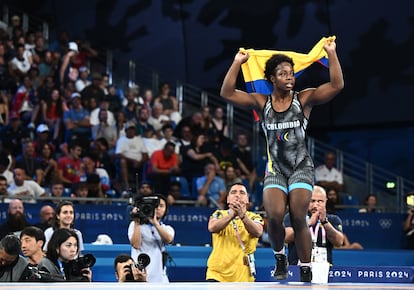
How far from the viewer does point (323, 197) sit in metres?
8.82

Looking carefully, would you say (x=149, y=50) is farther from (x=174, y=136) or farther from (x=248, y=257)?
(x=248, y=257)

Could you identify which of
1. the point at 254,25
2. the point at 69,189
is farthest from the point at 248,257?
the point at 254,25

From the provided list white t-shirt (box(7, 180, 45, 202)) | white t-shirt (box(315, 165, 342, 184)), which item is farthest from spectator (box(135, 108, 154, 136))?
white t-shirt (box(7, 180, 45, 202))

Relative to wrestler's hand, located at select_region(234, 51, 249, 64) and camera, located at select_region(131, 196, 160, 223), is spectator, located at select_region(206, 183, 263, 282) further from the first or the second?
wrestler's hand, located at select_region(234, 51, 249, 64)

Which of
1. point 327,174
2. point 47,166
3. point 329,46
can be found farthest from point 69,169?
point 329,46

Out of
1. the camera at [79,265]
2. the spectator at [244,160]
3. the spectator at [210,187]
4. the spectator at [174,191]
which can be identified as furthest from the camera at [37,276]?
the spectator at [244,160]

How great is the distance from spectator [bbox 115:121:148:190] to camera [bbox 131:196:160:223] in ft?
18.8

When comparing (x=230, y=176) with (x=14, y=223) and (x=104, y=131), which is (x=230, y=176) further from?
(x=14, y=223)

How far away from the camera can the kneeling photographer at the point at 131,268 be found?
8695mm

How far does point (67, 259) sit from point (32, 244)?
0.34 metres

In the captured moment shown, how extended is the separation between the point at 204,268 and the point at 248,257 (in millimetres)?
2194

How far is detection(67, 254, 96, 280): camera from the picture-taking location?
26.8ft

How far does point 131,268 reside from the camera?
8.82 m

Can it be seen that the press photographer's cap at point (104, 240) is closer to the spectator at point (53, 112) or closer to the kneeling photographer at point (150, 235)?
the kneeling photographer at point (150, 235)
